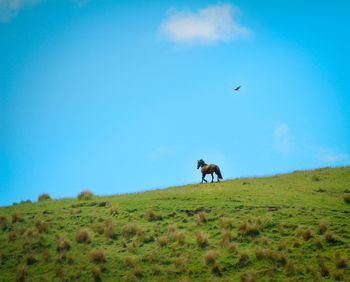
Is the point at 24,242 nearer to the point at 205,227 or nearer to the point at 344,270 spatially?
the point at 205,227

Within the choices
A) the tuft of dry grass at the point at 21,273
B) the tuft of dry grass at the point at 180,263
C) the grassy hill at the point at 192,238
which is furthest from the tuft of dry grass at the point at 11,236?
the tuft of dry grass at the point at 180,263

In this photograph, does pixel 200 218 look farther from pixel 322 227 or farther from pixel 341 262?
pixel 341 262

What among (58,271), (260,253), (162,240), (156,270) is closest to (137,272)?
(156,270)

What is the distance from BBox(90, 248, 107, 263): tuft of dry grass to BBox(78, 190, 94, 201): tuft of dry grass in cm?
1257

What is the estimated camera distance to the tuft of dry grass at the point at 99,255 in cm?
1733


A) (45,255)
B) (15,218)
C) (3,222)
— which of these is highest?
(15,218)

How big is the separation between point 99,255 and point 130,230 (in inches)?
118

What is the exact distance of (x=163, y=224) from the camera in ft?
68.1

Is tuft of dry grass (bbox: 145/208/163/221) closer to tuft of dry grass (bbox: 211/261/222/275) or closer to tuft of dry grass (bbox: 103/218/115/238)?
tuft of dry grass (bbox: 103/218/115/238)

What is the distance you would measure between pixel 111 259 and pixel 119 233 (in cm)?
293

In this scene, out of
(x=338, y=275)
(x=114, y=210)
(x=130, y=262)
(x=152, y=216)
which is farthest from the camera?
(x=114, y=210)

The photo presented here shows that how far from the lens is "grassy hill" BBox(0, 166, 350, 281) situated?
51.0 ft

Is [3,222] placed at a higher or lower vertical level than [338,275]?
higher

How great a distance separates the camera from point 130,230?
65.8ft
